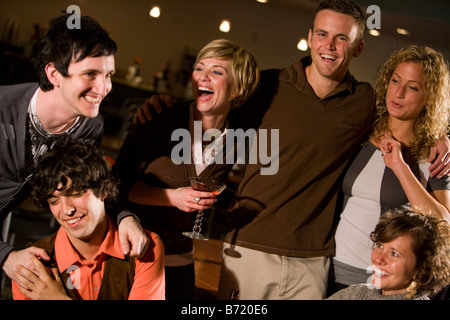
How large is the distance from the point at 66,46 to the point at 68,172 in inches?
16.0

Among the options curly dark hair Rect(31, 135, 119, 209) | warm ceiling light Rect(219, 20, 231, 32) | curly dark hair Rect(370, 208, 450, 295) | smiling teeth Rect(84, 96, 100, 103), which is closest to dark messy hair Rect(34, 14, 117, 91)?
smiling teeth Rect(84, 96, 100, 103)

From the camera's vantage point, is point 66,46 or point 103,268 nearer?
point 66,46

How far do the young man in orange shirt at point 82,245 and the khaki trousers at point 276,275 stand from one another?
453mm

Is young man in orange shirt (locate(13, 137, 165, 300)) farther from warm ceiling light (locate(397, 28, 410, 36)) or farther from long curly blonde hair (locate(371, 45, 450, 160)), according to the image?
warm ceiling light (locate(397, 28, 410, 36))

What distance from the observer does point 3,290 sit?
3.69 m

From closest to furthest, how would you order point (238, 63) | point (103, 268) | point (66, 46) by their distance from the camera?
1. point (66, 46)
2. point (103, 268)
3. point (238, 63)

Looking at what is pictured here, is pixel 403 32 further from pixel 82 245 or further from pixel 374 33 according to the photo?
pixel 82 245

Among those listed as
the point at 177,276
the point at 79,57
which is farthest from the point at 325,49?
the point at 177,276

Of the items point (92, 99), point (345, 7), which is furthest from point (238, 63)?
point (92, 99)

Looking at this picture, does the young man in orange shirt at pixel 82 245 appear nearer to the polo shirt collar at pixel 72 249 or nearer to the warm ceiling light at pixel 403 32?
the polo shirt collar at pixel 72 249

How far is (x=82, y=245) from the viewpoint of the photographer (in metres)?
1.71

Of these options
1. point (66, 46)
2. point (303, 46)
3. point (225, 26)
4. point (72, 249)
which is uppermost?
point (225, 26)

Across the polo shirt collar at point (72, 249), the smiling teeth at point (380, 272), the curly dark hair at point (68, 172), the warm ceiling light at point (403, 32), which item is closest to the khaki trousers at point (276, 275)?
the smiling teeth at point (380, 272)

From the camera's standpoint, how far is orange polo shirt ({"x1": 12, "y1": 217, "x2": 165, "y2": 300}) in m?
1.67
